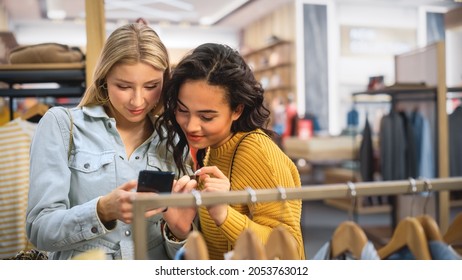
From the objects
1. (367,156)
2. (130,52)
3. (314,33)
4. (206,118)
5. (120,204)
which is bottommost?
(367,156)

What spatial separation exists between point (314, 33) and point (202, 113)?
554 centimetres

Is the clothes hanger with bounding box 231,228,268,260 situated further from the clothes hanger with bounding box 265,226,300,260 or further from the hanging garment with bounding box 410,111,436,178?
the hanging garment with bounding box 410,111,436,178

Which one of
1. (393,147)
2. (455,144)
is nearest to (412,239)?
(393,147)

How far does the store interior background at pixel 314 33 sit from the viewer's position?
215 inches

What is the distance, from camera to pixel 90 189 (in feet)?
2.91

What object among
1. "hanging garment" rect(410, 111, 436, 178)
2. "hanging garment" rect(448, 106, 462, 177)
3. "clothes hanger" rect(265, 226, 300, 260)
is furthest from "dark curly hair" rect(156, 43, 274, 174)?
"hanging garment" rect(448, 106, 462, 177)

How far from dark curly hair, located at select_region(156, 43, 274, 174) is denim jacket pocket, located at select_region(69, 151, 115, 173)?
0.13 m

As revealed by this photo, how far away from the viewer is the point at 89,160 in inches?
34.9

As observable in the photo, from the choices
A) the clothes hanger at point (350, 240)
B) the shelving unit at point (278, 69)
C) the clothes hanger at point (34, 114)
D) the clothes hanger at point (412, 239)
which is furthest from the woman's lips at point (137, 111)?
the shelving unit at point (278, 69)

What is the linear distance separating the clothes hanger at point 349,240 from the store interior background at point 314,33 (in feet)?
13.7

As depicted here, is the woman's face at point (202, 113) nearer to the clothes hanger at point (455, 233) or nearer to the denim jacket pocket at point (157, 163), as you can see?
the denim jacket pocket at point (157, 163)

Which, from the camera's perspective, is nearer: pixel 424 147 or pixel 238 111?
pixel 238 111

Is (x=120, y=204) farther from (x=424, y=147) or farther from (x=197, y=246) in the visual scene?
(x=424, y=147)

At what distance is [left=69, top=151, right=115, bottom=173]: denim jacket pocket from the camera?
2.88 feet
